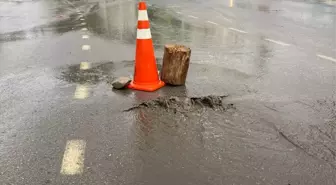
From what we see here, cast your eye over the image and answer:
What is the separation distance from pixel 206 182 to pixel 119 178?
0.66 m

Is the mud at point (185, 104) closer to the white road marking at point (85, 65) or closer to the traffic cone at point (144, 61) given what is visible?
the traffic cone at point (144, 61)

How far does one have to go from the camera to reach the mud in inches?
167

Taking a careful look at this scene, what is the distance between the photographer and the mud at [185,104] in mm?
4246

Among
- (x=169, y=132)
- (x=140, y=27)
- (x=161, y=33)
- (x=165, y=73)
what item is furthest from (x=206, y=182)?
(x=161, y=33)

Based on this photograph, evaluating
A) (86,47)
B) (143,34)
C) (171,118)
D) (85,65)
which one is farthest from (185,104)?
(86,47)

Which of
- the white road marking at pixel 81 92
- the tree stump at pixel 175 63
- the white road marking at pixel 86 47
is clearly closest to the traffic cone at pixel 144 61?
the tree stump at pixel 175 63

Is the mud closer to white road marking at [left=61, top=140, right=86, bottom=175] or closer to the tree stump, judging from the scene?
the tree stump

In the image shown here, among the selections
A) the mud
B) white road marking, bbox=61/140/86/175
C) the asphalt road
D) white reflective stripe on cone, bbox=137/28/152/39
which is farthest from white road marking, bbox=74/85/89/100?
white road marking, bbox=61/140/86/175

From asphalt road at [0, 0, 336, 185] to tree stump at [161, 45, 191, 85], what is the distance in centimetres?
18

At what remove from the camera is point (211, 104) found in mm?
4367

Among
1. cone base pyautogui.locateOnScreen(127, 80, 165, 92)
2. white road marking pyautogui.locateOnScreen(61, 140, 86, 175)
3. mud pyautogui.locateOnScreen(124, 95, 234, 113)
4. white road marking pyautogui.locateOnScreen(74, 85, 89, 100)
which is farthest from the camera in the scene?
cone base pyautogui.locateOnScreen(127, 80, 165, 92)

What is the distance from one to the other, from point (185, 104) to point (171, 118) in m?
0.42

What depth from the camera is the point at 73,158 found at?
315 centimetres

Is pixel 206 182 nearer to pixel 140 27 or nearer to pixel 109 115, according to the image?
pixel 109 115
